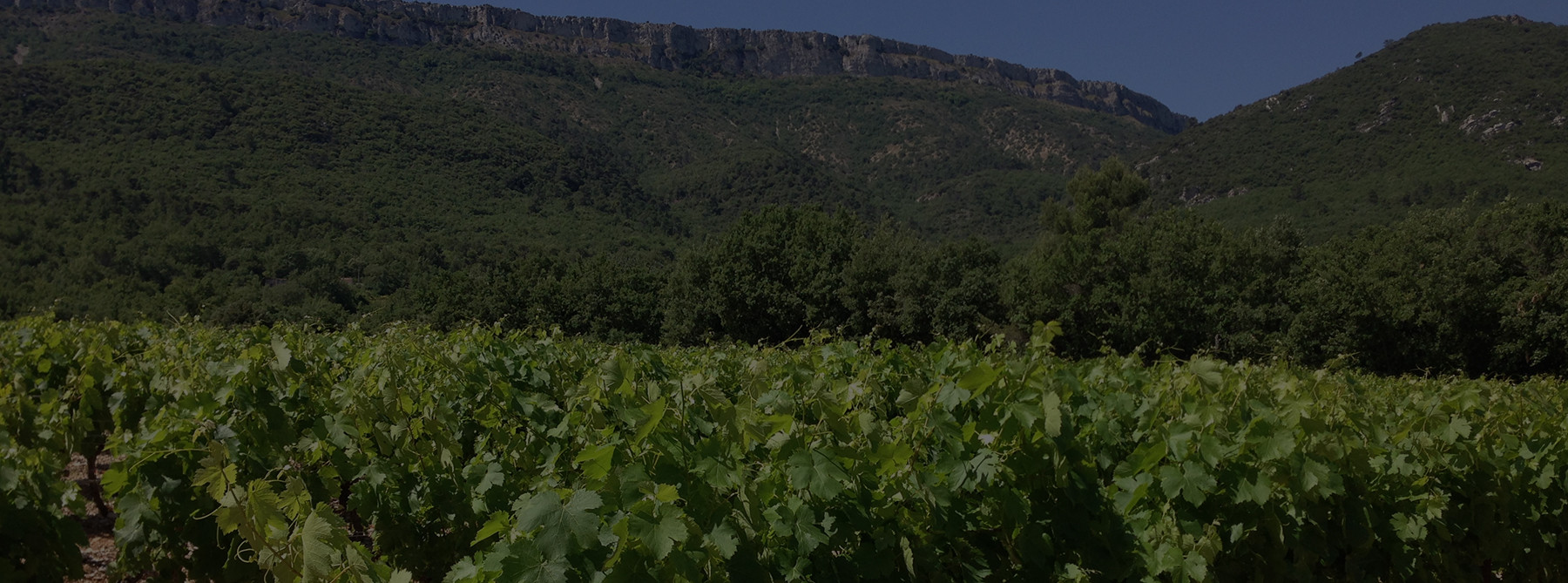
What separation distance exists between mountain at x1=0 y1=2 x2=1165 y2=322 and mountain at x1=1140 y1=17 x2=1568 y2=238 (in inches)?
764

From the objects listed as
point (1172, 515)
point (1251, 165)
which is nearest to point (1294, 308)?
point (1172, 515)

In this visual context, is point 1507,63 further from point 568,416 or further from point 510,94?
point 510,94

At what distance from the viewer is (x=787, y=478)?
2.15 m

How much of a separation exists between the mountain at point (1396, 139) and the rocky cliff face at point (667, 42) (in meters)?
60.3

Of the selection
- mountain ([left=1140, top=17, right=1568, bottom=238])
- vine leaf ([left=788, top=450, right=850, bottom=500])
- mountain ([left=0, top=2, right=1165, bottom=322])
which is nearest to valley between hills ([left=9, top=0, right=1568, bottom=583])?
vine leaf ([left=788, top=450, right=850, bottom=500])

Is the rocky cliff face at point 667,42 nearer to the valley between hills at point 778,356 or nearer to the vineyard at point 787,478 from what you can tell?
the valley between hills at point 778,356

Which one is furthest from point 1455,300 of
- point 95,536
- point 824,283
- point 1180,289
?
point 95,536

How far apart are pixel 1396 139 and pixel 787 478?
253ft

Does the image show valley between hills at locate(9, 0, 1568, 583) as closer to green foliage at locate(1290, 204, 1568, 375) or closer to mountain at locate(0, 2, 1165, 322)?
green foliage at locate(1290, 204, 1568, 375)

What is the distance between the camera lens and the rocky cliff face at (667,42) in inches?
5217

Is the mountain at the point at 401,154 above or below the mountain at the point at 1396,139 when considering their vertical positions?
below

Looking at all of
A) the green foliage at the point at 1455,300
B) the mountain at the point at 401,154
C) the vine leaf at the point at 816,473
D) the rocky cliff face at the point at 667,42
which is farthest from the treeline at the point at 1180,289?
the rocky cliff face at the point at 667,42

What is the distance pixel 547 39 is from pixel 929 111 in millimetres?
77013

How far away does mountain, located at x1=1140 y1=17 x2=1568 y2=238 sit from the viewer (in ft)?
166
